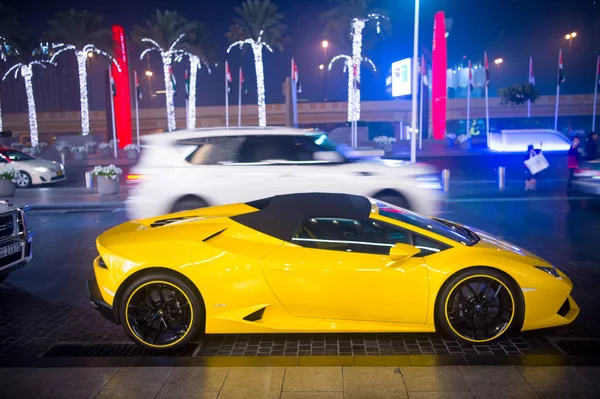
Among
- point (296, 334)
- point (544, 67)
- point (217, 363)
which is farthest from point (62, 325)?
point (544, 67)

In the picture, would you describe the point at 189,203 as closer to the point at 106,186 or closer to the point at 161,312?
the point at 161,312

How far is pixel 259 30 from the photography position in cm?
5181

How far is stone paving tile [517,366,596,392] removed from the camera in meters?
4.11

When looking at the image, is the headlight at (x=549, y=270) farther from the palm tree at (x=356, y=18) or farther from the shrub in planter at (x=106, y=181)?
the palm tree at (x=356, y=18)

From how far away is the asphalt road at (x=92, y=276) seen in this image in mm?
5246

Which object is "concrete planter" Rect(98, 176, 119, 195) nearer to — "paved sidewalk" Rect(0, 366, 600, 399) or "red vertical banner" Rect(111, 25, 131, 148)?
"paved sidewalk" Rect(0, 366, 600, 399)

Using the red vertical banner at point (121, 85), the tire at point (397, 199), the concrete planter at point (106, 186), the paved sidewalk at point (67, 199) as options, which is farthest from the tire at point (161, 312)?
the red vertical banner at point (121, 85)

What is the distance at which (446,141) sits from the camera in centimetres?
4400

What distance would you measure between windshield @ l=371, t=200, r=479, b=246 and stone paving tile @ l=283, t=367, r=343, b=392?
1.63 meters

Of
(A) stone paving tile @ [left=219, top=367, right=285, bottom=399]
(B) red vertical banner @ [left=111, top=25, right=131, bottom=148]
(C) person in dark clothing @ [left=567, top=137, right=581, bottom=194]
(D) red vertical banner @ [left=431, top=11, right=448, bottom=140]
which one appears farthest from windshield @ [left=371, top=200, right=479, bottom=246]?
(B) red vertical banner @ [left=111, top=25, right=131, bottom=148]

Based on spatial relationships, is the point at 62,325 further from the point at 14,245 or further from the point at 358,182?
the point at 358,182

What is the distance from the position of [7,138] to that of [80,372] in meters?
53.1

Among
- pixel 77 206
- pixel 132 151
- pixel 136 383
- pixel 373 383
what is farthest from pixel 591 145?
pixel 132 151

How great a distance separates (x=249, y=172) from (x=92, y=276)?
3.39m
